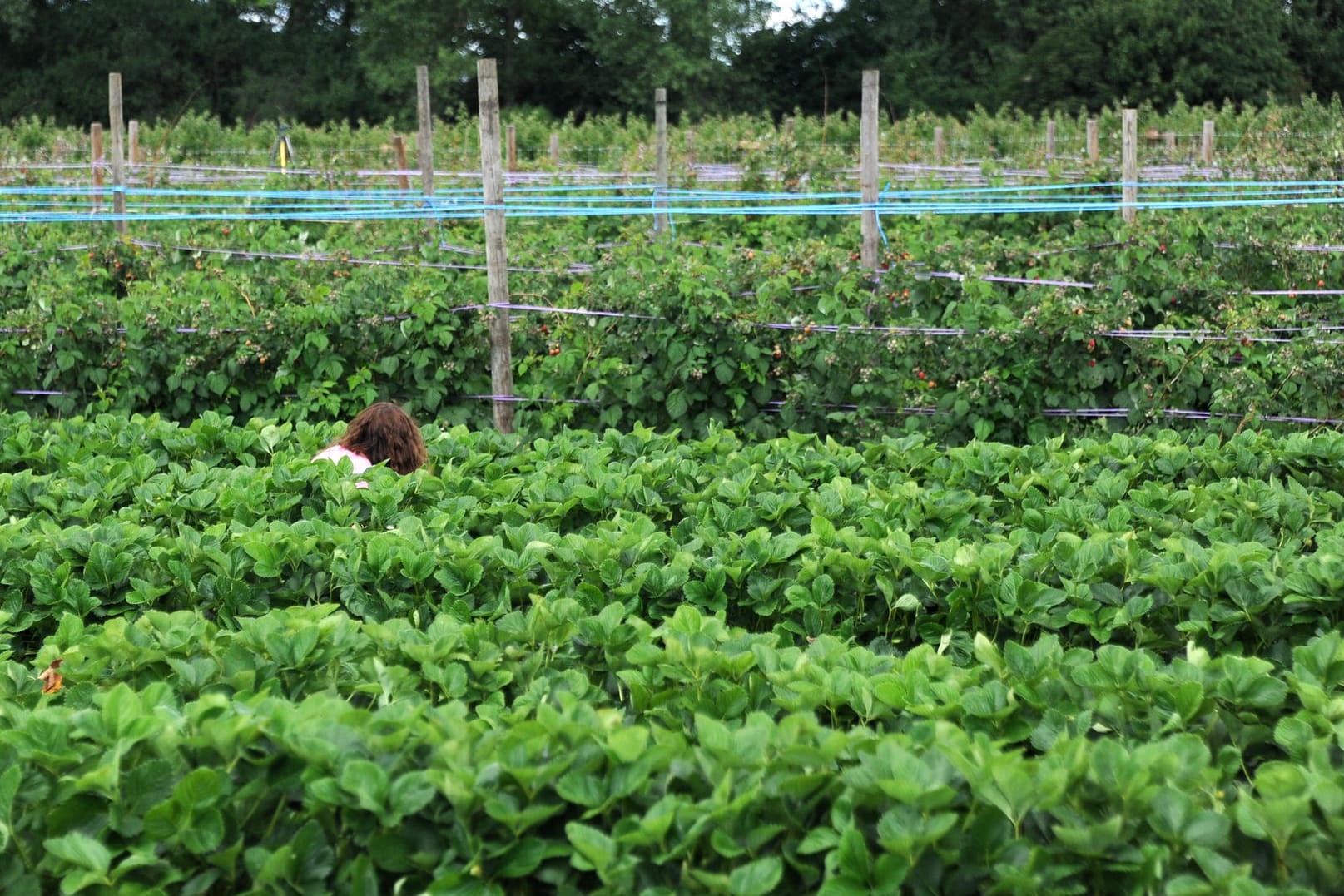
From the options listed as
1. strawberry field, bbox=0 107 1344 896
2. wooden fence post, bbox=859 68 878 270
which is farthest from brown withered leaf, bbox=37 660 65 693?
wooden fence post, bbox=859 68 878 270

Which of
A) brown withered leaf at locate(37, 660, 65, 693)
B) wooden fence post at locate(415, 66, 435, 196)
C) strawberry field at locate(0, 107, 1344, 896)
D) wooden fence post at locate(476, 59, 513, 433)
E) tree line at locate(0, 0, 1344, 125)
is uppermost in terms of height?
tree line at locate(0, 0, 1344, 125)

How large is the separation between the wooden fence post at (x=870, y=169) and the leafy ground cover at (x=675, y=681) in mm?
4344

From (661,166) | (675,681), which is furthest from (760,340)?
(661,166)

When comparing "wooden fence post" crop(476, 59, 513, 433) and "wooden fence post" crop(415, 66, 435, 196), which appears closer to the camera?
"wooden fence post" crop(476, 59, 513, 433)

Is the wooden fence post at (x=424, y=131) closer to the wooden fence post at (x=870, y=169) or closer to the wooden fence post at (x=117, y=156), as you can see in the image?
the wooden fence post at (x=117, y=156)

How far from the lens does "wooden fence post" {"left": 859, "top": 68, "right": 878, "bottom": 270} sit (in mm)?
9234

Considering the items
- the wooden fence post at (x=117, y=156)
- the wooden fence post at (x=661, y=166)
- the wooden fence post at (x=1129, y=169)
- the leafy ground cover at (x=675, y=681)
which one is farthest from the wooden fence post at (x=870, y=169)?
the wooden fence post at (x=117, y=156)

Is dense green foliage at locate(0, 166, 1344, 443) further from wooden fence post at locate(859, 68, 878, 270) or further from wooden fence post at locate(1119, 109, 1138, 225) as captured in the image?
wooden fence post at locate(1119, 109, 1138, 225)

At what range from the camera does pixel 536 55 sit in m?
40.2

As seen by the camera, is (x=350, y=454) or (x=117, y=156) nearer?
(x=350, y=454)

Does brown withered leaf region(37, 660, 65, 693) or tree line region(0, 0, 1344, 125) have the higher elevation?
tree line region(0, 0, 1344, 125)

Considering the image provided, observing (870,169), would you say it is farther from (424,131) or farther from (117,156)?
(117,156)

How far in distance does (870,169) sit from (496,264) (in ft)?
9.52

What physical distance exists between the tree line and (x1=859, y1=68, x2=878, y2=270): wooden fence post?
93.9ft
